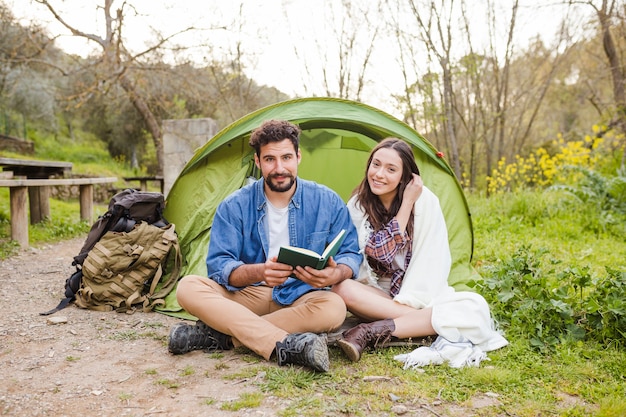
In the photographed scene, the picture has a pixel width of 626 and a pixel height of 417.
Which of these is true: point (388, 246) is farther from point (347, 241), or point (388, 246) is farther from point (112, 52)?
point (112, 52)

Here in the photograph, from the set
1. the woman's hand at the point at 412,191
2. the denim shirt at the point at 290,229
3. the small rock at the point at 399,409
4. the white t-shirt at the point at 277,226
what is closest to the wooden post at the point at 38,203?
the denim shirt at the point at 290,229

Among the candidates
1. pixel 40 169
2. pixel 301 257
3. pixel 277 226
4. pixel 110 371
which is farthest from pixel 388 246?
pixel 40 169

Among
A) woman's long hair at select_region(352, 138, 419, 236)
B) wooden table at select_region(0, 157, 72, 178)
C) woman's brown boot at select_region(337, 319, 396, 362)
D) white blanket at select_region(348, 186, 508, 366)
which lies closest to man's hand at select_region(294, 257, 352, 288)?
woman's brown boot at select_region(337, 319, 396, 362)

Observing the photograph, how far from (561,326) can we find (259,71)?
368 inches

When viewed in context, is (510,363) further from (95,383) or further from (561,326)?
(95,383)

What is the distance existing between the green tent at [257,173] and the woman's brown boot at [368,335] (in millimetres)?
1145

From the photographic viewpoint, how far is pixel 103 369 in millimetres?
2480

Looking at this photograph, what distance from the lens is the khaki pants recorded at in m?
2.53

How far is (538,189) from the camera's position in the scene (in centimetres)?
666

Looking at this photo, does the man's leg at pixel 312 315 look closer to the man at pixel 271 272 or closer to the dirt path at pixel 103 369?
the man at pixel 271 272

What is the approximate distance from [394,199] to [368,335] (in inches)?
35.9

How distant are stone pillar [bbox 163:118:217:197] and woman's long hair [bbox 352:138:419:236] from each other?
5.74m

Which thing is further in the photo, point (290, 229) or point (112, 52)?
point (112, 52)

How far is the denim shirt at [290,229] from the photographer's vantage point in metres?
2.72
